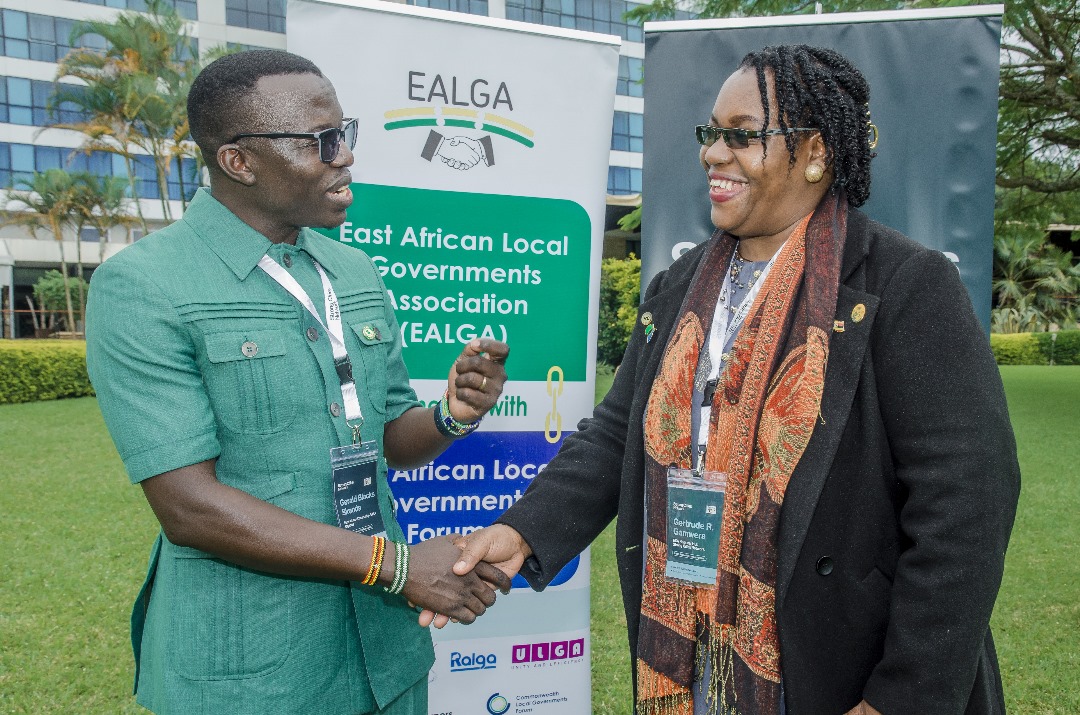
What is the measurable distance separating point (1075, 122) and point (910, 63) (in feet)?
30.2

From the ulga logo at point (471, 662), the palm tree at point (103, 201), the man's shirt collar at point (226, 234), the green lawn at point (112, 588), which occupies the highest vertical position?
the palm tree at point (103, 201)

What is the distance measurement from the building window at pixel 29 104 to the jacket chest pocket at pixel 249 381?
3462cm

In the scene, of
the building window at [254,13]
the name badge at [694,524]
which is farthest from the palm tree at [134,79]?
the name badge at [694,524]

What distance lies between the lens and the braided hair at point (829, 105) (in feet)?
5.90

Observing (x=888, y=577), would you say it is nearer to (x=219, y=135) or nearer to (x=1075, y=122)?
(x=219, y=135)

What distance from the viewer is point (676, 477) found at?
1840 millimetres

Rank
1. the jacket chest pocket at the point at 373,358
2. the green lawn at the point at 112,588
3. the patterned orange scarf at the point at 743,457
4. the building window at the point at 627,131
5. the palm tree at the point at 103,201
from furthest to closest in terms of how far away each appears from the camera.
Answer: the building window at the point at 627,131
the palm tree at the point at 103,201
the green lawn at the point at 112,588
the jacket chest pocket at the point at 373,358
the patterned orange scarf at the point at 743,457

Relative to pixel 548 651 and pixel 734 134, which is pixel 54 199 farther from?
pixel 734 134

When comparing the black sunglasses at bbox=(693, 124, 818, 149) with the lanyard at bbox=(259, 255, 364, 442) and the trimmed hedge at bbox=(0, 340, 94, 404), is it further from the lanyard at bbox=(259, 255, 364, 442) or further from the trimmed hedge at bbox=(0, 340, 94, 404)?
the trimmed hedge at bbox=(0, 340, 94, 404)

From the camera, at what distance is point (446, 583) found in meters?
1.98

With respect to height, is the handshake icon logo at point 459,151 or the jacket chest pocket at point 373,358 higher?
the handshake icon logo at point 459,151

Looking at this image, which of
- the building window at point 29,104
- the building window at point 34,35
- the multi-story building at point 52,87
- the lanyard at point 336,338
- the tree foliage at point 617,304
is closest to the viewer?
the lanyard at point 336,338

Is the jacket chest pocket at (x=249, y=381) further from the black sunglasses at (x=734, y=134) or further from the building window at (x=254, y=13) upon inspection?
the building window at (x=254, y=13)

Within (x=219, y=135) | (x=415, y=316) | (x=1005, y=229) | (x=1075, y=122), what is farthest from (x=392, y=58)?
(x=1005, y=229)
